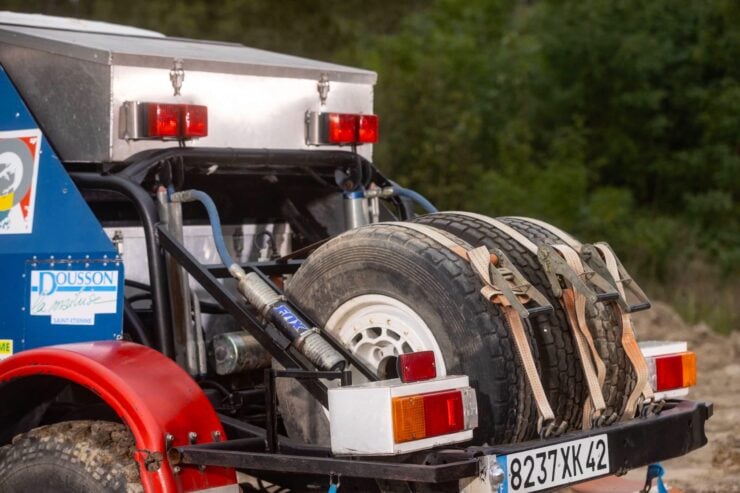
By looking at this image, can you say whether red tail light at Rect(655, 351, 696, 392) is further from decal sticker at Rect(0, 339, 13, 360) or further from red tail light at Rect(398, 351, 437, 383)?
A: decal sticker at Rect(0, 339, 13, 360)

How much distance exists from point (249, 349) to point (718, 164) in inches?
541

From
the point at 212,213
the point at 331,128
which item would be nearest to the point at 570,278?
the point at 212,213

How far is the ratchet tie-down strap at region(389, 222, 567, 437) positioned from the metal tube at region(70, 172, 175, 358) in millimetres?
1051

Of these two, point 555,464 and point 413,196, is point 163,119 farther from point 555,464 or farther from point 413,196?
point 555,464

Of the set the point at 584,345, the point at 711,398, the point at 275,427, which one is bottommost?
the point at 711,398

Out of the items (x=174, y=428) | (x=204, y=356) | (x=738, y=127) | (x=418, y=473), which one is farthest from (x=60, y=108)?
(x=738, y=127)

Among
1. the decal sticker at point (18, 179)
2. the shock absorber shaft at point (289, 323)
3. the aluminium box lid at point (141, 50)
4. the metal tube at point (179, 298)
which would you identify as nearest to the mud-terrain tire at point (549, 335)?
the shock absorber shaft at point (289, 323)

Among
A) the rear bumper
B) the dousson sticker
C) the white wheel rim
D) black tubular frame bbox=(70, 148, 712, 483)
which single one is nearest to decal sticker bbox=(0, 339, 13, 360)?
the dousson sticker

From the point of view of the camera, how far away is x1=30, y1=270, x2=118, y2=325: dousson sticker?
4.39m

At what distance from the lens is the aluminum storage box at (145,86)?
4602 millimetres

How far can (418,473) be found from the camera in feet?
11.9

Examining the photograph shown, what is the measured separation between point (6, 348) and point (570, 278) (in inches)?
79.0

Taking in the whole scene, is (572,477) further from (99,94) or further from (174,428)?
(99,94)

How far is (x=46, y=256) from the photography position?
452 cm
